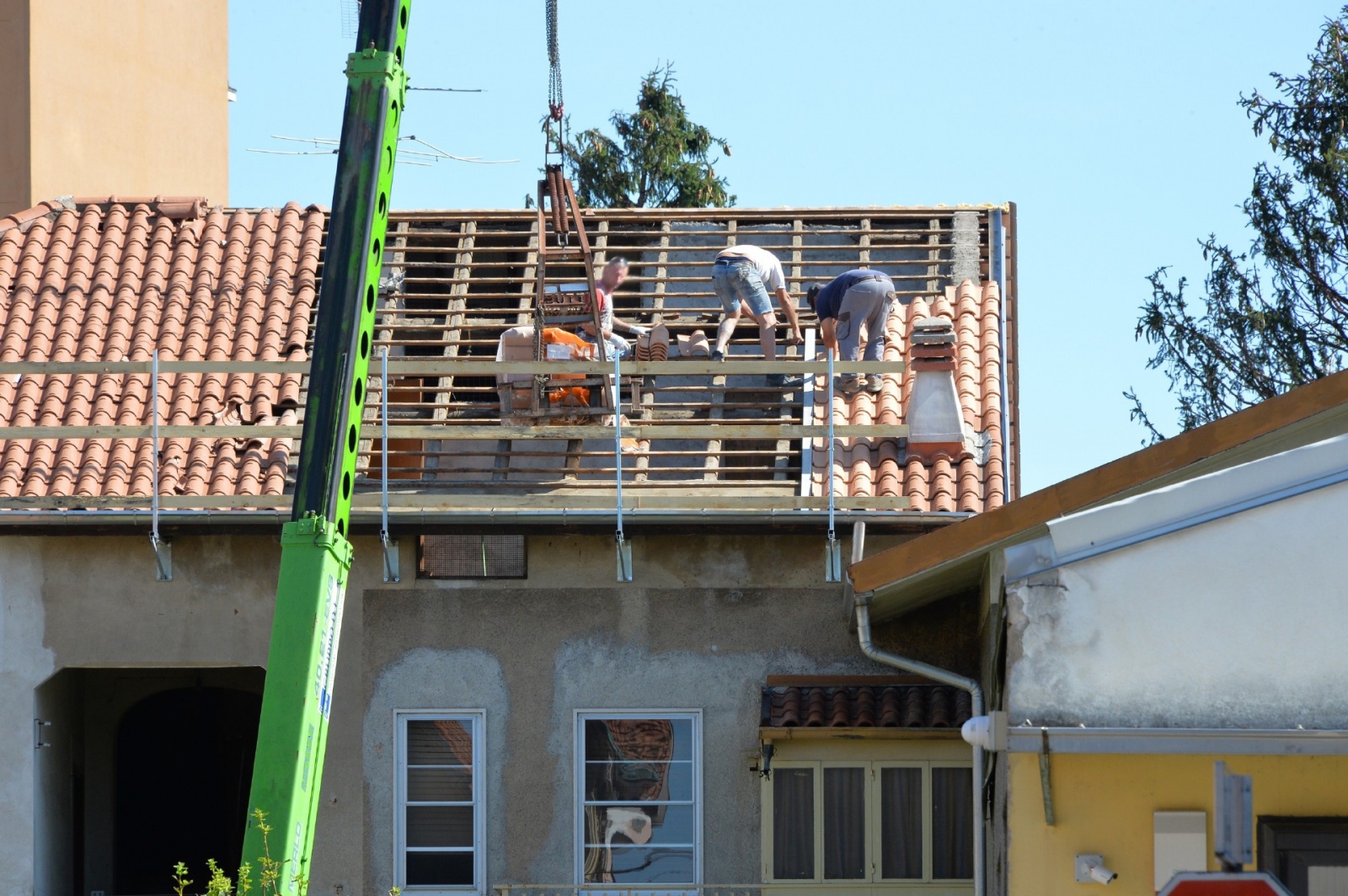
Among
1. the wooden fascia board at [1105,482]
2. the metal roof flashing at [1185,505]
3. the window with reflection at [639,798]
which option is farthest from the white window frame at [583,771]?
the metal roof flashing at [1185,505]

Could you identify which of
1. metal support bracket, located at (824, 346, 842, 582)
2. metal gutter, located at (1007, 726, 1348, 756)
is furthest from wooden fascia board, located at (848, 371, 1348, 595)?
metal support bracket, located at (824, 346, 842, 582)

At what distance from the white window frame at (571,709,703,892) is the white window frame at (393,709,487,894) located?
0.71m

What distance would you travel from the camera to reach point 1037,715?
7.58 metres

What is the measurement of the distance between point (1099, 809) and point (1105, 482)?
170 cm

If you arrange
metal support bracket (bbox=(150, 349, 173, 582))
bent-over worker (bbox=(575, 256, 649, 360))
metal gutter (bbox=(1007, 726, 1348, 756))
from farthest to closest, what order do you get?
bent-over worker (bbox=(575, 256, 649, 360)) → metal support bracket (bbox=(150, 349, 173, 582)) → metal gutter (bbox=(1007, 726, 1348, 756))

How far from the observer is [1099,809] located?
25.2 feet

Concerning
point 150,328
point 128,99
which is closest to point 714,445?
point 150,328

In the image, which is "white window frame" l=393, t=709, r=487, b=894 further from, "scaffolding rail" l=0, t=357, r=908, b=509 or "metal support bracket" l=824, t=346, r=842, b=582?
"metal support bracket" l=824, t=346, r=842, b=582

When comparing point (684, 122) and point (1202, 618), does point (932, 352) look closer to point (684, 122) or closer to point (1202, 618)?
point (1202, 618)

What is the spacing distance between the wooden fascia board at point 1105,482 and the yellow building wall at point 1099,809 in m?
1.37

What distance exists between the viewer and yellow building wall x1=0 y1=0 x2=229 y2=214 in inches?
812

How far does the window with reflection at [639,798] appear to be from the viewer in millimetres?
13156

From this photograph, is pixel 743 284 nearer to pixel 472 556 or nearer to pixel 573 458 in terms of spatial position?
pixel 573 458

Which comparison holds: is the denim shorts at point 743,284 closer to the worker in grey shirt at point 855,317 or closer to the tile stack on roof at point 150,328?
the worker in grey shirt at point 855,317
